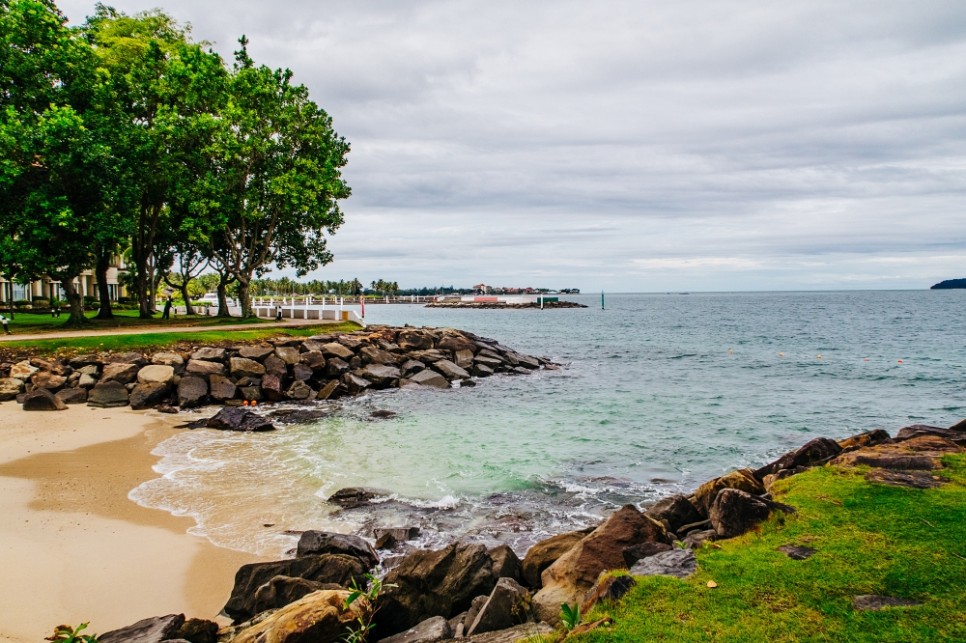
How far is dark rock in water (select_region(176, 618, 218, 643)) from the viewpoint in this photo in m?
5.60

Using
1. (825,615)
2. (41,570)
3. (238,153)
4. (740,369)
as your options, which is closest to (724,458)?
(825,615)

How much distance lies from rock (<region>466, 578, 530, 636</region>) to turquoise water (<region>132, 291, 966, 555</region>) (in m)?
3.49

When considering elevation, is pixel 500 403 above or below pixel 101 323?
below

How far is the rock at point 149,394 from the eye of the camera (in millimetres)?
19641

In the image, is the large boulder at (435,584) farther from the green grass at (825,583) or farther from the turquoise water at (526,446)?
the turquoise water at (526,446)

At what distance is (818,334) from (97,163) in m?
59.0

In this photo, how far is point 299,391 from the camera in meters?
23.2

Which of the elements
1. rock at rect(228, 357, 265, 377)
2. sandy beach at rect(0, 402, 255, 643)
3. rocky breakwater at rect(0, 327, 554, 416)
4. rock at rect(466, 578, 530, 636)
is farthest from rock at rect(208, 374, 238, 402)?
rock at rect(466, 578, 530, 636)

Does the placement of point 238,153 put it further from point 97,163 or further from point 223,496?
point 223,496

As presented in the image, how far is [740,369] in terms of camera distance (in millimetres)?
33062

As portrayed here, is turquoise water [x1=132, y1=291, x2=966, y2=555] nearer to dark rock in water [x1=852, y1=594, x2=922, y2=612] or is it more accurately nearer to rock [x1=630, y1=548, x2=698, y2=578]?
rock [x1=630, y1=548, x2=698, y2=578]

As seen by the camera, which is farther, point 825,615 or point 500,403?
point 500,403

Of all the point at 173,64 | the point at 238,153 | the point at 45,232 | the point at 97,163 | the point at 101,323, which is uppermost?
the point at 173,64

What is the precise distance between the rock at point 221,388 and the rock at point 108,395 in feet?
8.72
